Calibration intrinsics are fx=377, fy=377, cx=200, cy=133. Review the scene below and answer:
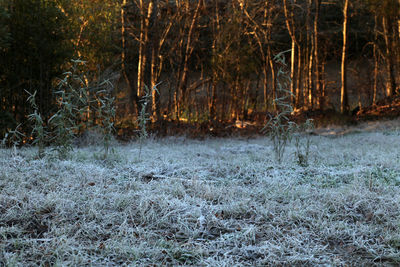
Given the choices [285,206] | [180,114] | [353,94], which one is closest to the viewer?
[285,206]

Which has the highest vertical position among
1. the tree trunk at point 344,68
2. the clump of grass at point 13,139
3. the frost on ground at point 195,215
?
the tree trunk at point 344,68

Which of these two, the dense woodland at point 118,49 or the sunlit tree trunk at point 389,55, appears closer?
the dense woodland at point 118,49

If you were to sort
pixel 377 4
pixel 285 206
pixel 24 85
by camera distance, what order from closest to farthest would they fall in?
pixel 285 206 < pixel 24 85 < pixel 377 4

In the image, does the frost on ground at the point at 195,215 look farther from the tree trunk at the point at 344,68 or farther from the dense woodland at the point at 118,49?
the tree trunk at the point at 344,68

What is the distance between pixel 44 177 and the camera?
12.3 feet

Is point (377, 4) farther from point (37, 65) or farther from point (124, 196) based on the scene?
point (124, 196)

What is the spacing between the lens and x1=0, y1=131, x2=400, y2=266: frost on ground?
7.81 ft

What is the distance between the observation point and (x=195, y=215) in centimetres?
294

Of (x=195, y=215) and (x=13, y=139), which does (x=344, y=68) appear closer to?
(x=13, y=139)

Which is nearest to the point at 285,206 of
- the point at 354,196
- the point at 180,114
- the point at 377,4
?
the point at 354,196

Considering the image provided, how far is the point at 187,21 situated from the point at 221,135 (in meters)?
4.48

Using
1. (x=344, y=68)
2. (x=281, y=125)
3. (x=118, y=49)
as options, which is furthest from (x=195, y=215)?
(x=344, y=68)

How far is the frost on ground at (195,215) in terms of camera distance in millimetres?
2381

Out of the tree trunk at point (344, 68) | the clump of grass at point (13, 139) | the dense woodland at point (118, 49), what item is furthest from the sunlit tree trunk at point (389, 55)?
the clump of grass at point (13, 139)
